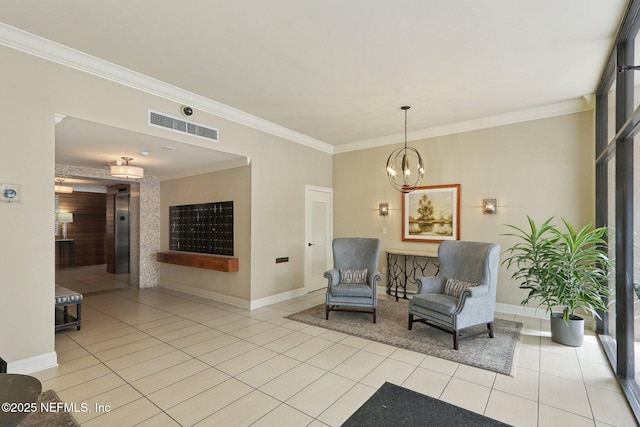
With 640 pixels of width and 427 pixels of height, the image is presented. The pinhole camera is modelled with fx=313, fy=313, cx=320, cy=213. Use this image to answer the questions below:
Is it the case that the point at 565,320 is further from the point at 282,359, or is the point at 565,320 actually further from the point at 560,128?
the point at 282,359

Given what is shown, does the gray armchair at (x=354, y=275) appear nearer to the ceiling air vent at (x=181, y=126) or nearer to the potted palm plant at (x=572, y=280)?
the potted palm plant at (x=572, y=280)

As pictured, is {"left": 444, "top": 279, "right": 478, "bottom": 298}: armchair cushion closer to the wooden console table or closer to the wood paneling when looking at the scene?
the wooden console table

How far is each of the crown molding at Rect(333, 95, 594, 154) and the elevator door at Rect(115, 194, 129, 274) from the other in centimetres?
579

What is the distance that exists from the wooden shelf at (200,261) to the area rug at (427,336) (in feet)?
4.45

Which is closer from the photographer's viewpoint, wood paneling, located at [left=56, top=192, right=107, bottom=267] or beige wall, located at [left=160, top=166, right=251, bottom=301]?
beige wall, located at [left=160, top=166, right=251, bottom=301]

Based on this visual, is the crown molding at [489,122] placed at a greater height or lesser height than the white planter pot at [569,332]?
greater

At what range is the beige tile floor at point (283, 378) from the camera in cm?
228

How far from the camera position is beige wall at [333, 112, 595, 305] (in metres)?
4.31

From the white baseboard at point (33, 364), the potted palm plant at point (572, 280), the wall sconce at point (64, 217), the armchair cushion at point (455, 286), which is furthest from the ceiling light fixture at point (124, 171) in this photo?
the wall sconce at point (64, 217)

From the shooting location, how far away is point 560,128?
4426 mm

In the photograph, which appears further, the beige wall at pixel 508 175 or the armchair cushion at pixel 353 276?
the armchair cushion at pixel 353 276

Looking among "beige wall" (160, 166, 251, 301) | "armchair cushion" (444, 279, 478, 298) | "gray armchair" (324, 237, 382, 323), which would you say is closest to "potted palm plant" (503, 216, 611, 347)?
"armchair cushion" (444, 279, 478, 298)

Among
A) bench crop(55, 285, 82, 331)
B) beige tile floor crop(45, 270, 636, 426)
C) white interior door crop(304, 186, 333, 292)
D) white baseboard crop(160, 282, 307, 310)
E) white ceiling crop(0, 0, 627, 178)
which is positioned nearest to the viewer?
beige tile floor crop(45, 270, 636, 426)

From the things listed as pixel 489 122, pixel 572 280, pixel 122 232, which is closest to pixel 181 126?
pixel 489 122
